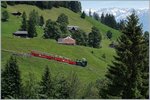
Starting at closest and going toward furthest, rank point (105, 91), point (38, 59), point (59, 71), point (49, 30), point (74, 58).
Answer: point (105, 91)
point (59, 71)
point (38, 59)
point (74, 58)
point (49, 30)

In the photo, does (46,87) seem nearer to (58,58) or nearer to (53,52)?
(58,58)

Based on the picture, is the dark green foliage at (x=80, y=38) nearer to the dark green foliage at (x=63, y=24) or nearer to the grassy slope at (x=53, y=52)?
the dark green foliage at (x=63, y=24)

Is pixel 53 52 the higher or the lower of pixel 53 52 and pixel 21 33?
the lower

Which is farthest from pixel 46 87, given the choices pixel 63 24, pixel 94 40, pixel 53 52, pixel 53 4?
pixel 53 4

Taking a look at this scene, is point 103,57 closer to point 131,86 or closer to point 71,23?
point 71,23

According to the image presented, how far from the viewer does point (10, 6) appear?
164 metres

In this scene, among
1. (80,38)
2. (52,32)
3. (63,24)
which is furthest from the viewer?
(63,24)

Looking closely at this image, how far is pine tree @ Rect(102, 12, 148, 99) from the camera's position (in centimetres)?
2119

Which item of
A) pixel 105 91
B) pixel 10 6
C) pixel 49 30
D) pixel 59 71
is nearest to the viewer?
pixel 105 91

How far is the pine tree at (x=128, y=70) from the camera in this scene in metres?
21.2

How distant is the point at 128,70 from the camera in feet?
70.1

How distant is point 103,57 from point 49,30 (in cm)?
2221

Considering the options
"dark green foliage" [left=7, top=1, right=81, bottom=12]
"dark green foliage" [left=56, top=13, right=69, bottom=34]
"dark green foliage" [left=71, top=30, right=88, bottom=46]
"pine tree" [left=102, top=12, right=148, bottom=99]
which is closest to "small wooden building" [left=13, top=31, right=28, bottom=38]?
"dark green foliage" [left=71, top=30, right=88, bottom=46]

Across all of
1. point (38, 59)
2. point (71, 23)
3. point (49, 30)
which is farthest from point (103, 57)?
point (71, 23)
